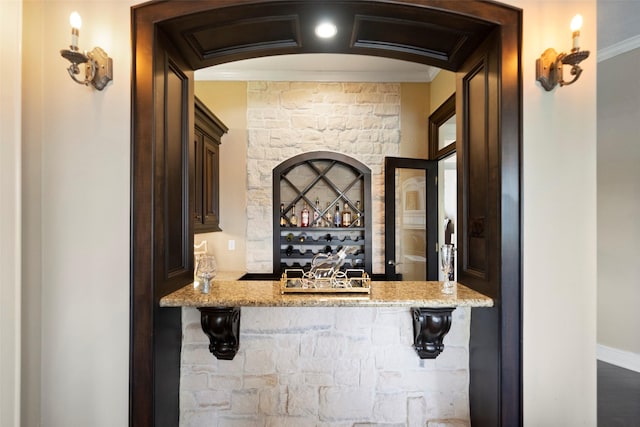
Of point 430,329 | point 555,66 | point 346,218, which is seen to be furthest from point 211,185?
point 555,66

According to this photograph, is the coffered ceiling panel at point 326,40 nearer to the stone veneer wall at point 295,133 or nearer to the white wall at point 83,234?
the white wall at point 83,234

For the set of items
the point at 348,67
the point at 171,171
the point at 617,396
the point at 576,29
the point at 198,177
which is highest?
the point at 348,67

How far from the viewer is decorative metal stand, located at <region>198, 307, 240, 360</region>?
1413 mm

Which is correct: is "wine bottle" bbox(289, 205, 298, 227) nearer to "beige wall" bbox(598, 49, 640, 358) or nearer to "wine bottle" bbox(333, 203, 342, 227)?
"wine bottle" bbox(333, 203, 342, 227)

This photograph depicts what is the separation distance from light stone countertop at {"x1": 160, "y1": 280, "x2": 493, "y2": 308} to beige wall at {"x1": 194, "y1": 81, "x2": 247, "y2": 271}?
1996 mm

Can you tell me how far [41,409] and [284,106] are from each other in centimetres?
306

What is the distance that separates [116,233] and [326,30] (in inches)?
52.7

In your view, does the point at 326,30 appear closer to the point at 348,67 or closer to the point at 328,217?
the point at 348,67

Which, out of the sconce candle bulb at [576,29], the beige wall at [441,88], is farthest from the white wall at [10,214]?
the beige wall at [441,88]

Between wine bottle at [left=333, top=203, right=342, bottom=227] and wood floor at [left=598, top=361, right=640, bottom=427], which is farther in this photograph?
wine bottle at [left=333, top=203, right=342, bottom=227]

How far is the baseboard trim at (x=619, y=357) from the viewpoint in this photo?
10.2 feet

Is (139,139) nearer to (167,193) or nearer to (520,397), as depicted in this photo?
(167,193)

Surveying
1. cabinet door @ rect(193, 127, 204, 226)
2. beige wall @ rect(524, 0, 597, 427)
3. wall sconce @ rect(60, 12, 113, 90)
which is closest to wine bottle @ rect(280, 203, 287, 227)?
cabinet door @ rect(193, 127, 204, 226)

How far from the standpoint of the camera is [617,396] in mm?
2688
